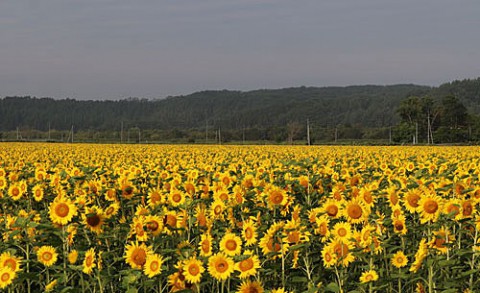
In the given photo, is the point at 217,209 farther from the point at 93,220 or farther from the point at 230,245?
the point at 230,245

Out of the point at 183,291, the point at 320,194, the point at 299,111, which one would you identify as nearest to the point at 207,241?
the point at 183,291

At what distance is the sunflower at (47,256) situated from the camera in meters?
3.79

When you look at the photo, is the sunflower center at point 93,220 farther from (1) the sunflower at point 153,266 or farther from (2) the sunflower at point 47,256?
(1) the sunflower at point 153,266

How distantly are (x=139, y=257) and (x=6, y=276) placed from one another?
76cm

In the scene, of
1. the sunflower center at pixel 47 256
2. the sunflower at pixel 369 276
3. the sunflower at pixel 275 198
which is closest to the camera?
the sunflower at pixel 369 276

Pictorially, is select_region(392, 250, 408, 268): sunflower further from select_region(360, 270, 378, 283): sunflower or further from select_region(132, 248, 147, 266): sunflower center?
select_region(132, 248, 147, 266): sunflower center

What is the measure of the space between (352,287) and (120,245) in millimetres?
2035

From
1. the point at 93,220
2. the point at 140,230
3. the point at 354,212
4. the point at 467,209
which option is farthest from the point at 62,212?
the point at 467,209

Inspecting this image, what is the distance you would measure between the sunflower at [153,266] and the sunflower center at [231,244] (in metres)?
0.47

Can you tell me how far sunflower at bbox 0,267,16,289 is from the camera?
3281 mm

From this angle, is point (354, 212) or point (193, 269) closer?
point (193, 269)

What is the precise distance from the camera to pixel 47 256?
384 centimetres

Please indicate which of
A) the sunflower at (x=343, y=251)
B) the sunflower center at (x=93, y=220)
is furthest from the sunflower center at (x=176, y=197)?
the sunflower at (x=343, y=251)

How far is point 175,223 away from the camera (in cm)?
430
